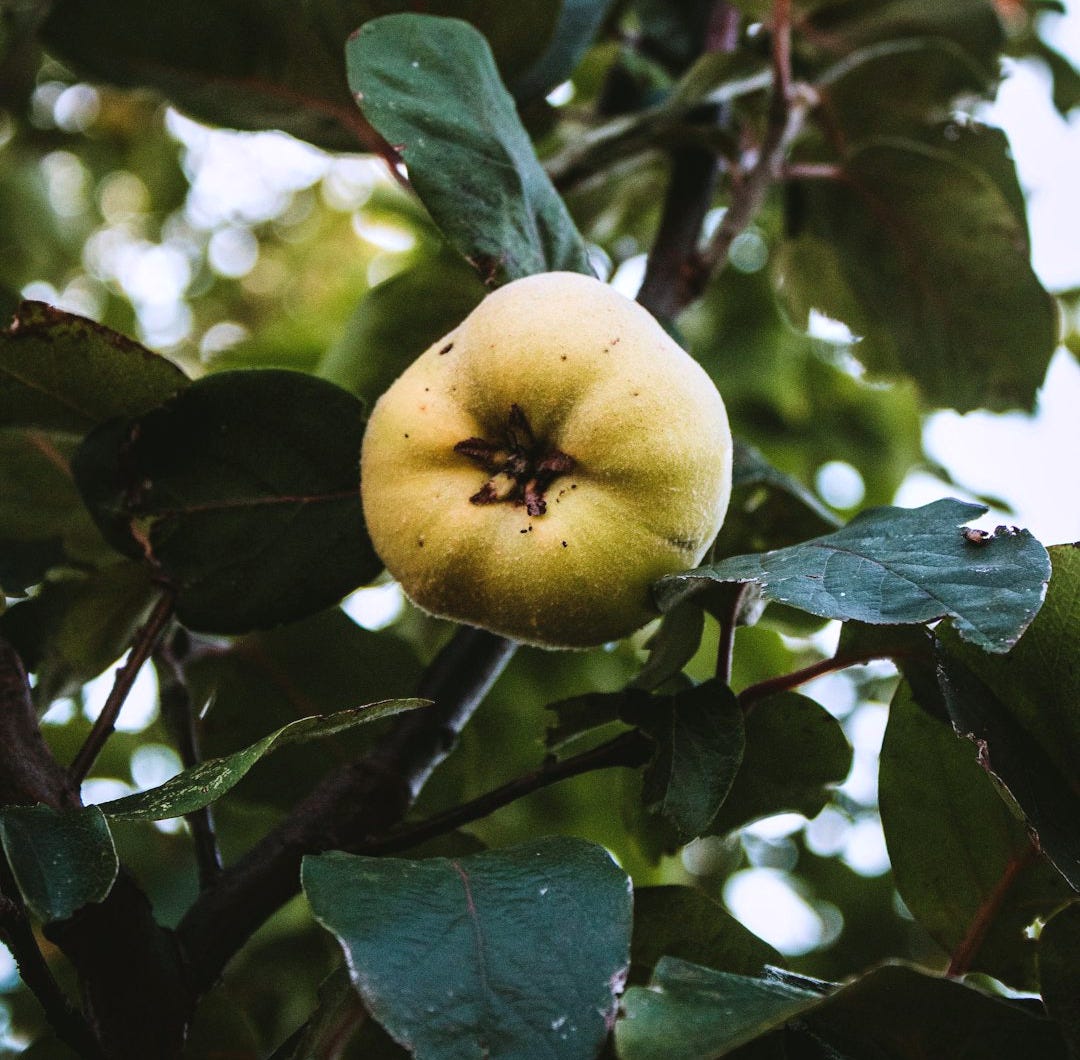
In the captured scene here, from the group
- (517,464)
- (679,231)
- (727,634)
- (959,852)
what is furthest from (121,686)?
(679,231)

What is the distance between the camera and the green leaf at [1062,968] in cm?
75

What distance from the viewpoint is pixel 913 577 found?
712 millimetres

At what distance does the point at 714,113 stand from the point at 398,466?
0.81 meters

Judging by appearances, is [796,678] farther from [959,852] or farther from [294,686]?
[294,686]

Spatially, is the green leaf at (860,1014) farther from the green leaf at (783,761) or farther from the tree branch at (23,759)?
the tree branch at (23,759)

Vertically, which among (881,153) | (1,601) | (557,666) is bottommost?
(557,666)

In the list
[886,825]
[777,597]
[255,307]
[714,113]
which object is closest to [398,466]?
[777,597]

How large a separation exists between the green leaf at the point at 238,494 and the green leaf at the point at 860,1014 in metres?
0.46

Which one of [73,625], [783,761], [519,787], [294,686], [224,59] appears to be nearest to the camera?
[519,787]

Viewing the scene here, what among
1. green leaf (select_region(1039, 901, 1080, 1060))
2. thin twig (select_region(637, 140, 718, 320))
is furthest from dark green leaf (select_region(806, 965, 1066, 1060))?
thin twig (select_region(637, 140, 718, 320))

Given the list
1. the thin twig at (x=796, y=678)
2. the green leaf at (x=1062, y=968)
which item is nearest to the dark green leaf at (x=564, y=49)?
the thin twig at (x=796, y=678)

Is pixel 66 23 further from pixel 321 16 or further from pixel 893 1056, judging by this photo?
pixel 893 1056

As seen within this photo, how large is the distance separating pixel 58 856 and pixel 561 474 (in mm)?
368

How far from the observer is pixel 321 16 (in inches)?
47.5
